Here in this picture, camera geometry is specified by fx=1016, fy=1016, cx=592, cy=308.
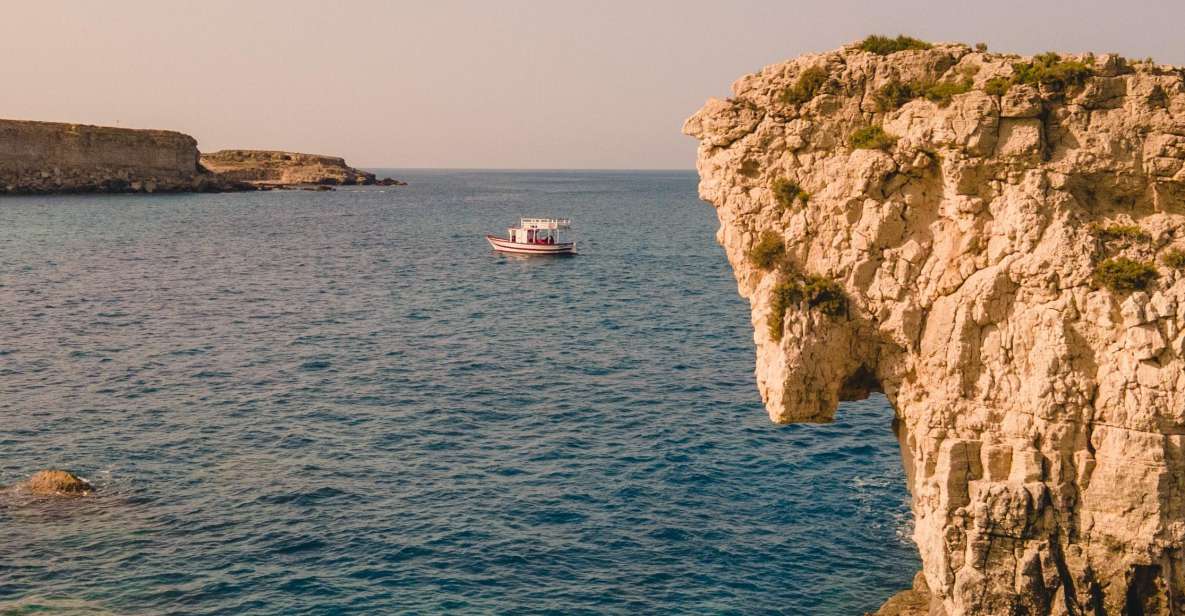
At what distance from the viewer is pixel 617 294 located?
81.9 metres

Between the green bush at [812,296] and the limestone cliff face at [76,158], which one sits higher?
the limestone cliff face at [76,158]

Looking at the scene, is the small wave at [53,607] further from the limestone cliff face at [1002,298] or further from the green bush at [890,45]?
the green bush at [890,45]

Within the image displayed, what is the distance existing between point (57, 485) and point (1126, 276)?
3449 cm

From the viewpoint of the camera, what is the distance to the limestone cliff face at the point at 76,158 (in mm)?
172625

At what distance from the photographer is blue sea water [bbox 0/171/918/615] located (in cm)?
2978

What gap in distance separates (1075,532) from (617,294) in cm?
6134

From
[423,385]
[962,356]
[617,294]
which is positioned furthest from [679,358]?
[962,356]

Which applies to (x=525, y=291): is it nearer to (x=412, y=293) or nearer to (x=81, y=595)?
(x=412, y=293)

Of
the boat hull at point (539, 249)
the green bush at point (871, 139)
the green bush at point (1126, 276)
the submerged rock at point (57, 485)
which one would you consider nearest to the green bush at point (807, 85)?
the green bush at point (871, 139)

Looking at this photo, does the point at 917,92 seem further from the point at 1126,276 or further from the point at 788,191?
the point at 1126,276

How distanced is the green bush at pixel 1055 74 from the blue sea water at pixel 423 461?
14.8m

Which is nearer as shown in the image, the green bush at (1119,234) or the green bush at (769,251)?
the green bush at (1119,234)

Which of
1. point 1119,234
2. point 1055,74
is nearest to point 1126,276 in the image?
point 1119,234

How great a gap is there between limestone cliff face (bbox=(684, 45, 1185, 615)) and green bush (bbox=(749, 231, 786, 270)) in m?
0.06
